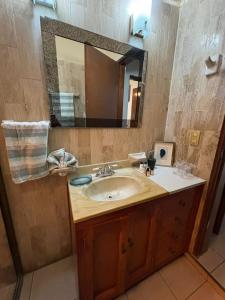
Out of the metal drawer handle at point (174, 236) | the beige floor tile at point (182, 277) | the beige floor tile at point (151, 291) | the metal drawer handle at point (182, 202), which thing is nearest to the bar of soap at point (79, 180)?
the metal drawer handle at point (182, 202)

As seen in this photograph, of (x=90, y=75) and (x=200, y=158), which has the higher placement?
(x=90, y=75)

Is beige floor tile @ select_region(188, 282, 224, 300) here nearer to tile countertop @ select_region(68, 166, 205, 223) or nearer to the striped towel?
tile countertop @ select_region(68, 166, 205, 223)

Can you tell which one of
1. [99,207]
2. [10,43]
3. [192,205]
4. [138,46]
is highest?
[138,46]

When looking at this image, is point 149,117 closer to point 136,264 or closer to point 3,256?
point 136,264

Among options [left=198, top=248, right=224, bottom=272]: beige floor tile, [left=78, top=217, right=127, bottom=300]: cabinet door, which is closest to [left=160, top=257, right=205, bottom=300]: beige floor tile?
[left=198, top=248, right=224, bottom=272]: beige floor tile

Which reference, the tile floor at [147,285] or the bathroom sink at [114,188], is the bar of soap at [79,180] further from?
the tile floor at [147,285]

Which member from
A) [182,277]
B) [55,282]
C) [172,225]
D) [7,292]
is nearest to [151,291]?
[182,277]

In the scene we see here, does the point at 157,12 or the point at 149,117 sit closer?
the point at 157,12

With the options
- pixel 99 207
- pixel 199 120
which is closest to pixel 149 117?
pixel 199 120

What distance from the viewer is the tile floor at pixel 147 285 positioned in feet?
3.39

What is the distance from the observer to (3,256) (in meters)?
1.01

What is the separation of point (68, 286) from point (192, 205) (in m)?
1.23

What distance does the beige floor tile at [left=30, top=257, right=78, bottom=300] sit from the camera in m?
1.03

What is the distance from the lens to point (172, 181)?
42.2 inches
